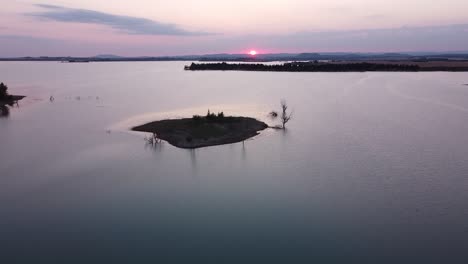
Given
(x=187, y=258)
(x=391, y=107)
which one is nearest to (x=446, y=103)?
(x=391, y=107)

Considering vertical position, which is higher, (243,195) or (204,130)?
(204,130)

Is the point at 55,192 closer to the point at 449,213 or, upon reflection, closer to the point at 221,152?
the point at 221,152

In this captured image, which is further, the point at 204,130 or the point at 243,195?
the point at 204,130

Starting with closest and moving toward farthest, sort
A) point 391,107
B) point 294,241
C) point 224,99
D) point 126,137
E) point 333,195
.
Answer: point 294,241
point 333,195
point 126,137
point 391,107
point 224,99

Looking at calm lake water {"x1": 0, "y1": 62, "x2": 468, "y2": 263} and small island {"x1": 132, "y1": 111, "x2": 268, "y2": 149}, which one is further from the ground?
small island {"x1": 132, "y1": 111, "x2": 268, "y2": 149}

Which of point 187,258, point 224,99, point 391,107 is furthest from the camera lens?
point 224,99
